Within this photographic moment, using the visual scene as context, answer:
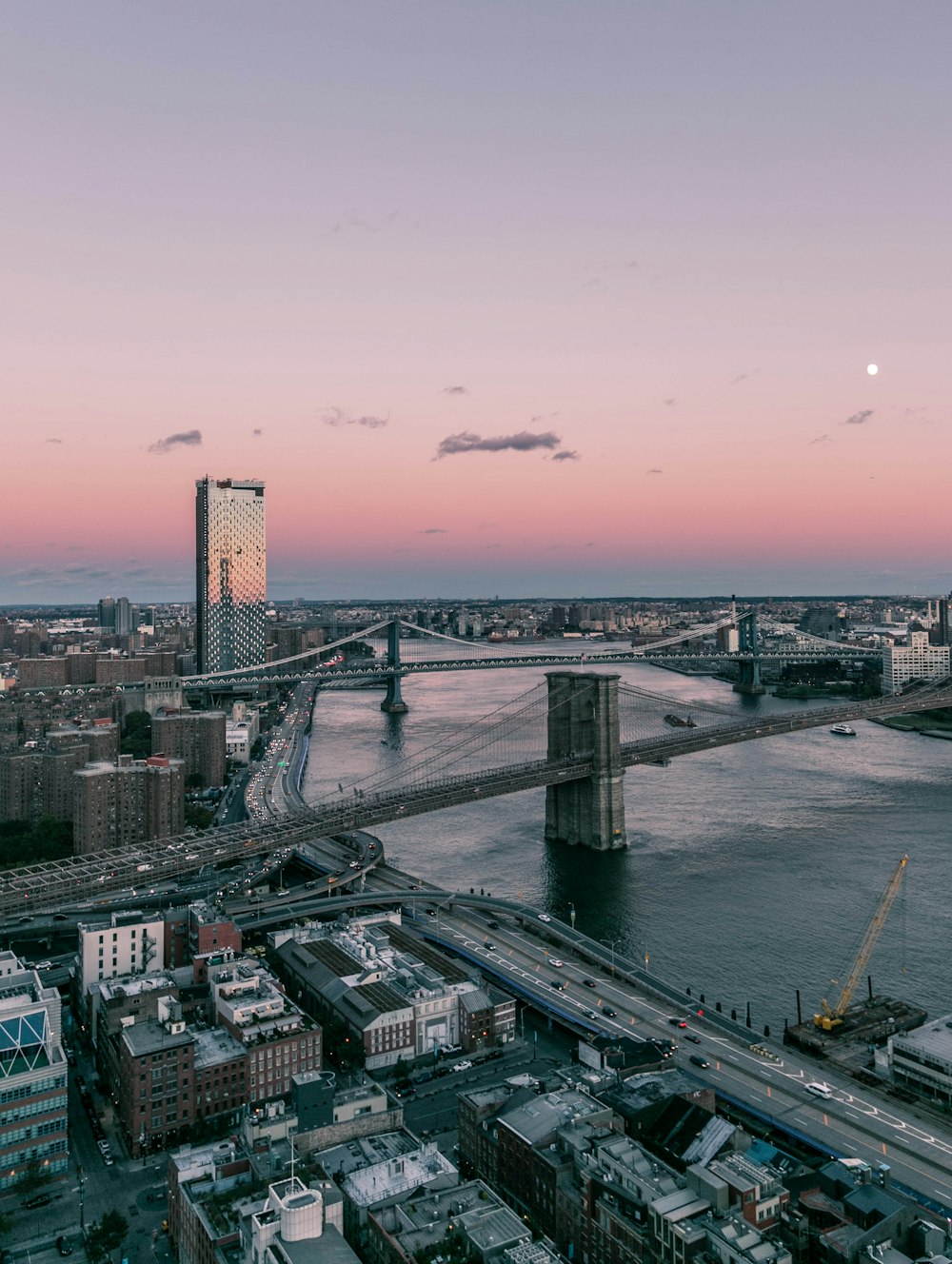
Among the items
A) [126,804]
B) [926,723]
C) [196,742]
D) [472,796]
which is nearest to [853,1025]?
[472,796]

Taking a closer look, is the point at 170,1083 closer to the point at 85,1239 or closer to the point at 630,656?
the point at 85,1239

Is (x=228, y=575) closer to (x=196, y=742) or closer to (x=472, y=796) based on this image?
(x=196, y=742)

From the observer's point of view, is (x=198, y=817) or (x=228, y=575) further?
(x=228, y=575)

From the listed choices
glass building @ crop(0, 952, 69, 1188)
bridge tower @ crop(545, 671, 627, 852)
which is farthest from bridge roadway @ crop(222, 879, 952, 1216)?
glass building @ crop(0, 952, 69, 1188)

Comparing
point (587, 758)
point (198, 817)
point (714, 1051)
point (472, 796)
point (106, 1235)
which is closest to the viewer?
point (106, 1235)

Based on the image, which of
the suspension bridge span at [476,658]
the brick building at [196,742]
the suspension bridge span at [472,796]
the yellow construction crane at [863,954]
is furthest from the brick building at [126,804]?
the yellow construction crane at [863,954]

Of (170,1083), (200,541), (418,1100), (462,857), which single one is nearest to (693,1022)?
(418,1100)

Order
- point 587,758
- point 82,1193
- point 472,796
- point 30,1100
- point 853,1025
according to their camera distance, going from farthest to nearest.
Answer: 1. point 587,758
2. point 472,796
3. point 853,1025
4. point 30,1100
5. point 82,1193

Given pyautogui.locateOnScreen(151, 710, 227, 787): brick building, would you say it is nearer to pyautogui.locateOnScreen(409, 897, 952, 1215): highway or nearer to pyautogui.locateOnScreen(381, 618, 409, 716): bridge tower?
pyautogui.locateOnScreen(409, 897, 952, 1215): highway
